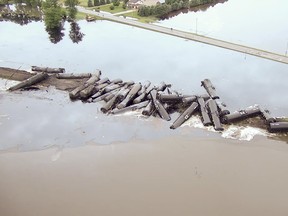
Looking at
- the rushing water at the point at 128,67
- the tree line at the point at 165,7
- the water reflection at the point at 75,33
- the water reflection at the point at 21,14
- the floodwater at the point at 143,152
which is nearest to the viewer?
the floodwater at the point at 143,152

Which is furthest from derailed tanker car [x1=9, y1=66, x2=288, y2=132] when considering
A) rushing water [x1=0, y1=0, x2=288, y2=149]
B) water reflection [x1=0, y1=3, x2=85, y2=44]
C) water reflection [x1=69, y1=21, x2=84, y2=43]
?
water reflection [x1=0, y1=3, x2=85, y2=44]

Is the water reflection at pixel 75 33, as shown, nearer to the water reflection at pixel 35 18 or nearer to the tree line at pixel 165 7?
the water reflection at pixel 35 18

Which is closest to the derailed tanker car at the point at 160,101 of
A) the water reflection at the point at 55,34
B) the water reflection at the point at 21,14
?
the water reflection at the point at 55,34

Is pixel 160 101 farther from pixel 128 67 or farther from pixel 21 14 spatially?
pixel 21 14

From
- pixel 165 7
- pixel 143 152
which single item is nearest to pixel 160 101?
pixel 143 152

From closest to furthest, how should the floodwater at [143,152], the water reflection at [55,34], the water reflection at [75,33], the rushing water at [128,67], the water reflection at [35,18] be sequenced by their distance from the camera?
the floodwater at [143,152] < the rushing water at [128,67] < the water reflection at [75,33] < the water reflection at [55,34] < the water reflection at [35,18]

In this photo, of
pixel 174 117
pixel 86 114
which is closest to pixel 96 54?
pixel 86 114

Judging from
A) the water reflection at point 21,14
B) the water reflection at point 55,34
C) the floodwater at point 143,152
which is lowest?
the floodwater at point 143,152
